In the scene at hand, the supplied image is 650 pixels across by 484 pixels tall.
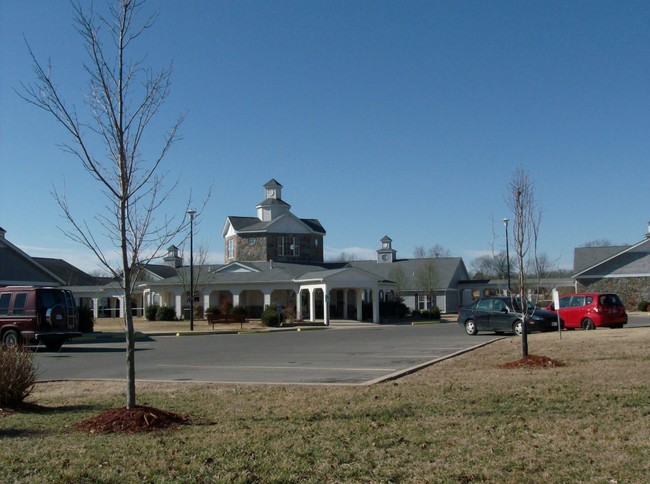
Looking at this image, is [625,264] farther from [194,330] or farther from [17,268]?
[17,268]

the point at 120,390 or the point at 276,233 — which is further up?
the point at 276,233

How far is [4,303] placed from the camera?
22719 millimetres

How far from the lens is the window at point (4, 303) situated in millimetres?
22634

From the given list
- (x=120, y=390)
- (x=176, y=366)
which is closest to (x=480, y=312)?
(x=176, y=366)

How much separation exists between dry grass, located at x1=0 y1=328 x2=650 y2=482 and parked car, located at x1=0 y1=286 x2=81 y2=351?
1116 cm

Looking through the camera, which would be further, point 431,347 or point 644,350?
point 431,347

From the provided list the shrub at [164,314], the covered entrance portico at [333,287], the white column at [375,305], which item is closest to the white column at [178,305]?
the shrub at [164,314]

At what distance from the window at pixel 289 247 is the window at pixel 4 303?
111 ft

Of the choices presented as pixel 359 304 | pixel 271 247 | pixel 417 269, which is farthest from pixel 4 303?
pixel 417 269

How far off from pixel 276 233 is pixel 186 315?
A: 33.0 ft

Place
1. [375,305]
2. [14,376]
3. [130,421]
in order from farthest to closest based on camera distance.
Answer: [375,305] < [14,376] < [130,421]

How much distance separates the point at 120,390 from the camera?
12031 mm

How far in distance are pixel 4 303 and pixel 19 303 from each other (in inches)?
22.9

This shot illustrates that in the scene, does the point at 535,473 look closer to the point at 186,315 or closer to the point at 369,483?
the point at 369,483
